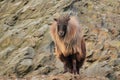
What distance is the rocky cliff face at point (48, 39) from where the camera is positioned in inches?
720

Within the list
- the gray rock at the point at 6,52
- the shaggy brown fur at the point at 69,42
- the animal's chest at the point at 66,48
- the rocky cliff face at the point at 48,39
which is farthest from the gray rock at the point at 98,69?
the gray rock at the point at 6,52

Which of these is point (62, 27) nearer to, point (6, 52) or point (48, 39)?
point (48, 39)

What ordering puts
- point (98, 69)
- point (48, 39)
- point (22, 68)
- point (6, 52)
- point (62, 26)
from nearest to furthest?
point (62, 26)
point (98, 69)
point (22, 68)
point (48, 39)
point (6, 52)

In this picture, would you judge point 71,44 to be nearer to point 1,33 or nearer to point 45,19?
point 45,19

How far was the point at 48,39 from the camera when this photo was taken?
20.4m

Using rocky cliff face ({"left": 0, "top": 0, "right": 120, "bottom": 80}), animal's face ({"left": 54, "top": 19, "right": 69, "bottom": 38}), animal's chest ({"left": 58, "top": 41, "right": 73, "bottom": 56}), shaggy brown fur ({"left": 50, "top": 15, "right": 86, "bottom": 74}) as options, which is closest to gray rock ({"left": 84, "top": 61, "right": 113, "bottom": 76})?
rocky cliff face ({"left": 0, "top": 0, "right": 120, "bottom": 80})

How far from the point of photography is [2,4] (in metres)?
25.4

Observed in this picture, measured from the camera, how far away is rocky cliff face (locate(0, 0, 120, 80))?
60.0 feet

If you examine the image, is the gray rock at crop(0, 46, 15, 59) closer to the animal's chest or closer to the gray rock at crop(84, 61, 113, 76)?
the gray rock at crop(84, 61, 113, 76)

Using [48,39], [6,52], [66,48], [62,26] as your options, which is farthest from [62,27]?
[6,52]

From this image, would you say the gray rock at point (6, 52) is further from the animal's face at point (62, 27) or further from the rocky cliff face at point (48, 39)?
the animal's face at point (62, 27)

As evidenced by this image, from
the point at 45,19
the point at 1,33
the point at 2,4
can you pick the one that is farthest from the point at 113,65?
the point at 2,4

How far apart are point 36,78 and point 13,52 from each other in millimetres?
7238

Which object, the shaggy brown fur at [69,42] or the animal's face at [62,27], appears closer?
the animal's face at [62,27]
